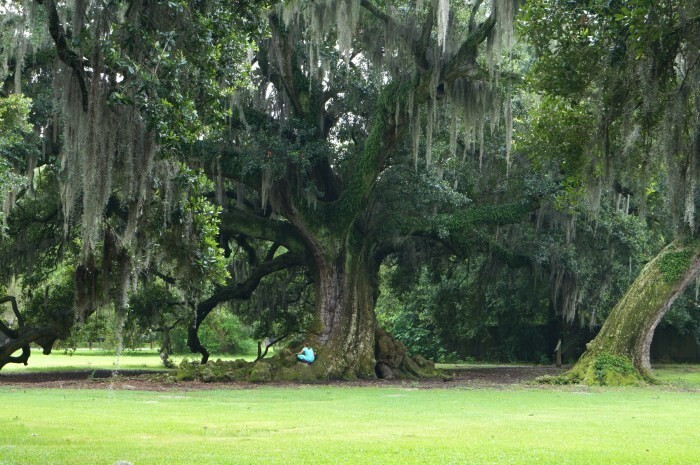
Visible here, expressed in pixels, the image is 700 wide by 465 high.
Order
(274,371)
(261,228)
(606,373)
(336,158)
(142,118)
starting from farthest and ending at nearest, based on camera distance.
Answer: (336,158) → (261,228) → (274,371) → (606,373) → (142,118)

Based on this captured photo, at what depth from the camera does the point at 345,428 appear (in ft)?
36.1

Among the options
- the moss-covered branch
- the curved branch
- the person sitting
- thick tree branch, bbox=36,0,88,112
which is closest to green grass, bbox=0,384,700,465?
the moss-covered branch

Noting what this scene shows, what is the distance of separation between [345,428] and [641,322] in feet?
41.3

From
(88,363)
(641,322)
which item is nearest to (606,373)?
(641,322)

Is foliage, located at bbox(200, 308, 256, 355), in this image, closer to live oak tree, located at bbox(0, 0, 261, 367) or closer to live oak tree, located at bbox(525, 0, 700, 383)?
live oak tree, located at bbox(525, 0, 700, 383)

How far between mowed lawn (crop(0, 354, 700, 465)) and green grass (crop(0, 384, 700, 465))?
18mm

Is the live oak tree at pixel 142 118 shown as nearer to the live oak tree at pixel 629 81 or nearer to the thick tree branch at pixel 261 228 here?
the live oak tree at pixel 629 81

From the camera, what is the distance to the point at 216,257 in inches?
375

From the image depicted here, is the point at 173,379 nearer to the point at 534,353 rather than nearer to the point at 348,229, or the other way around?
the point at 348,229

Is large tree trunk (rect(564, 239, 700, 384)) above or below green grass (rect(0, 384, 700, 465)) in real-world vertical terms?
above

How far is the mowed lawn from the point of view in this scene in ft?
27.4

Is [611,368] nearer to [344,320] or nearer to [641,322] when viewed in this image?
[641,322]

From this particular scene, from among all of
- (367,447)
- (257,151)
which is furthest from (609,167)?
(257,151)

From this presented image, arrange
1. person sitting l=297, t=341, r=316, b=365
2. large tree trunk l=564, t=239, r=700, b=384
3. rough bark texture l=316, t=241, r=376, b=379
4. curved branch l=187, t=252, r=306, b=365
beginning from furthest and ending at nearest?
curved branch l=187, t=252, r=306, b=365 < rough bark texture l=316, t=241, r=376, b=379 < person sitting l=297, t=341, r=316, b=365 < large tree trunk l=564, t=239, r=700, b=384
